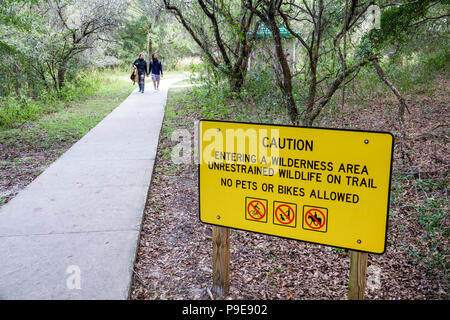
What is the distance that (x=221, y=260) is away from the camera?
3.14m

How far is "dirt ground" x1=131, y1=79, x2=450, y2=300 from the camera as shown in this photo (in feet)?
11.1

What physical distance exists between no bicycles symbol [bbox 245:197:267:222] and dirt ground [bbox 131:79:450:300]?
2.79 feet

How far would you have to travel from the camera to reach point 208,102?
1141cm

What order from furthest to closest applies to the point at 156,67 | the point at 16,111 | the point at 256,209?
the point at 156,67 < the point at 16,111 < the point at 256,209

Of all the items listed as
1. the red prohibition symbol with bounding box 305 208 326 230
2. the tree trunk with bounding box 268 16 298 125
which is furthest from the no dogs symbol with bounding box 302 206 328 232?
the tree trunk with bounding box 268 16 298 125

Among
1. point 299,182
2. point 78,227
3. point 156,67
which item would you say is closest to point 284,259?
point 299,182

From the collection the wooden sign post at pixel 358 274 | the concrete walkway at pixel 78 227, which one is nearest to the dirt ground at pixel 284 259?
the concrete walkway at pixel 78 227

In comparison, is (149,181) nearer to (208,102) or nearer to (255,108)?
(255,108)

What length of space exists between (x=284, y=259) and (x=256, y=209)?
1.30m

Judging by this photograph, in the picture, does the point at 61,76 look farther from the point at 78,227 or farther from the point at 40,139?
the point at 78,227

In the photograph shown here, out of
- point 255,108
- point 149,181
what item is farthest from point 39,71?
point 149,181

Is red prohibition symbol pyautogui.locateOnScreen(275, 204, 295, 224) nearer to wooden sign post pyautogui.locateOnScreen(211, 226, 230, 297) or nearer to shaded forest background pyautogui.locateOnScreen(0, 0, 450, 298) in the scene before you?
wooden sign post pyautogui.locateOnScreen(211, 226, 230, 297)

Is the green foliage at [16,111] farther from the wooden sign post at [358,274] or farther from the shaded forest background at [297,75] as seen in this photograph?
the wooden sign post at [358,274]

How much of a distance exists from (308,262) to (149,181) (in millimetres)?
2822
